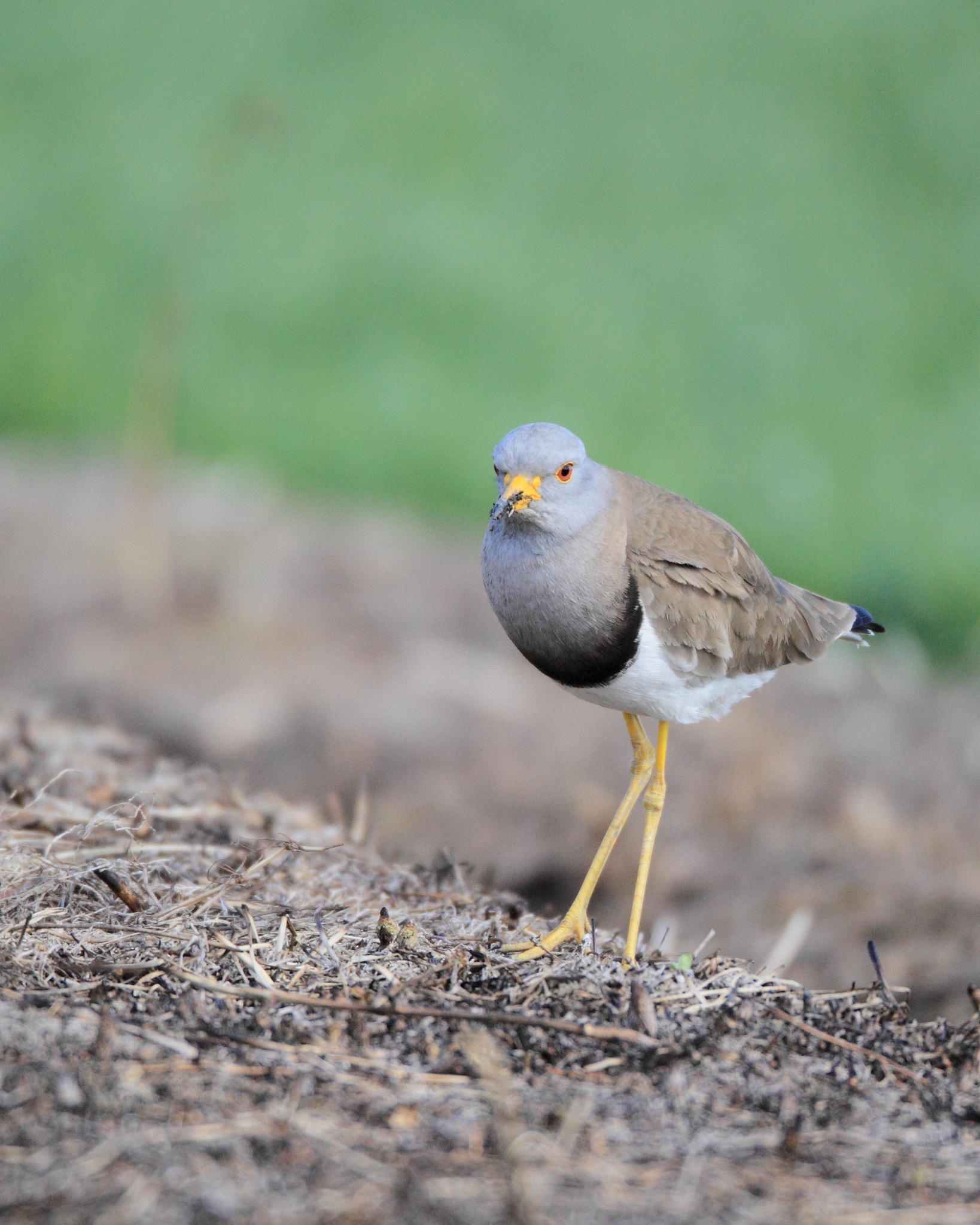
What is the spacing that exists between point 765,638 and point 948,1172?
2.05 meters

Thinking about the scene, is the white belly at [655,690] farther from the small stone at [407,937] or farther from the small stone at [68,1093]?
the small stone at [68,1093]

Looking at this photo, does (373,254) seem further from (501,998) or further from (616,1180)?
(616,1180)

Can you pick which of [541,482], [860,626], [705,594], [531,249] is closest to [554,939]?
[705,594]

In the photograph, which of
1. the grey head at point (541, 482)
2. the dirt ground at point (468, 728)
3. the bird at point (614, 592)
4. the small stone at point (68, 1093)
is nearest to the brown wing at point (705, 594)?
the bird at point (614, 592)

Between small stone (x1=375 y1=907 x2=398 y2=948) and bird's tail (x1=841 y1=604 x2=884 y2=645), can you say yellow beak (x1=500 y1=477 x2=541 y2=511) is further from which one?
bird's tail (x1=841 y1=604 x2=884 y2=645)

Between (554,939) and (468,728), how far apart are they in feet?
11.9

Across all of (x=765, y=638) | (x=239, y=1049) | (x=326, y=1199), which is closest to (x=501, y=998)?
(x=239, y=1049)

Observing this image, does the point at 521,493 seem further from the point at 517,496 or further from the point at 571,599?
the point at 571,599

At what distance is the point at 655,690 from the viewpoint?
3465mm

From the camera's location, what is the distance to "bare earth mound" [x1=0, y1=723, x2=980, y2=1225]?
1.85 m

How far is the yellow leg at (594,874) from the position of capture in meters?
3.04

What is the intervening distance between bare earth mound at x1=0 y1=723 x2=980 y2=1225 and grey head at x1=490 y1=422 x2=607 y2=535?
1107 mm

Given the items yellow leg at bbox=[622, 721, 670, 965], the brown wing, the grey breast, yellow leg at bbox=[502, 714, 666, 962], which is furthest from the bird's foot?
the brown wing

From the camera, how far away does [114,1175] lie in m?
1.81
